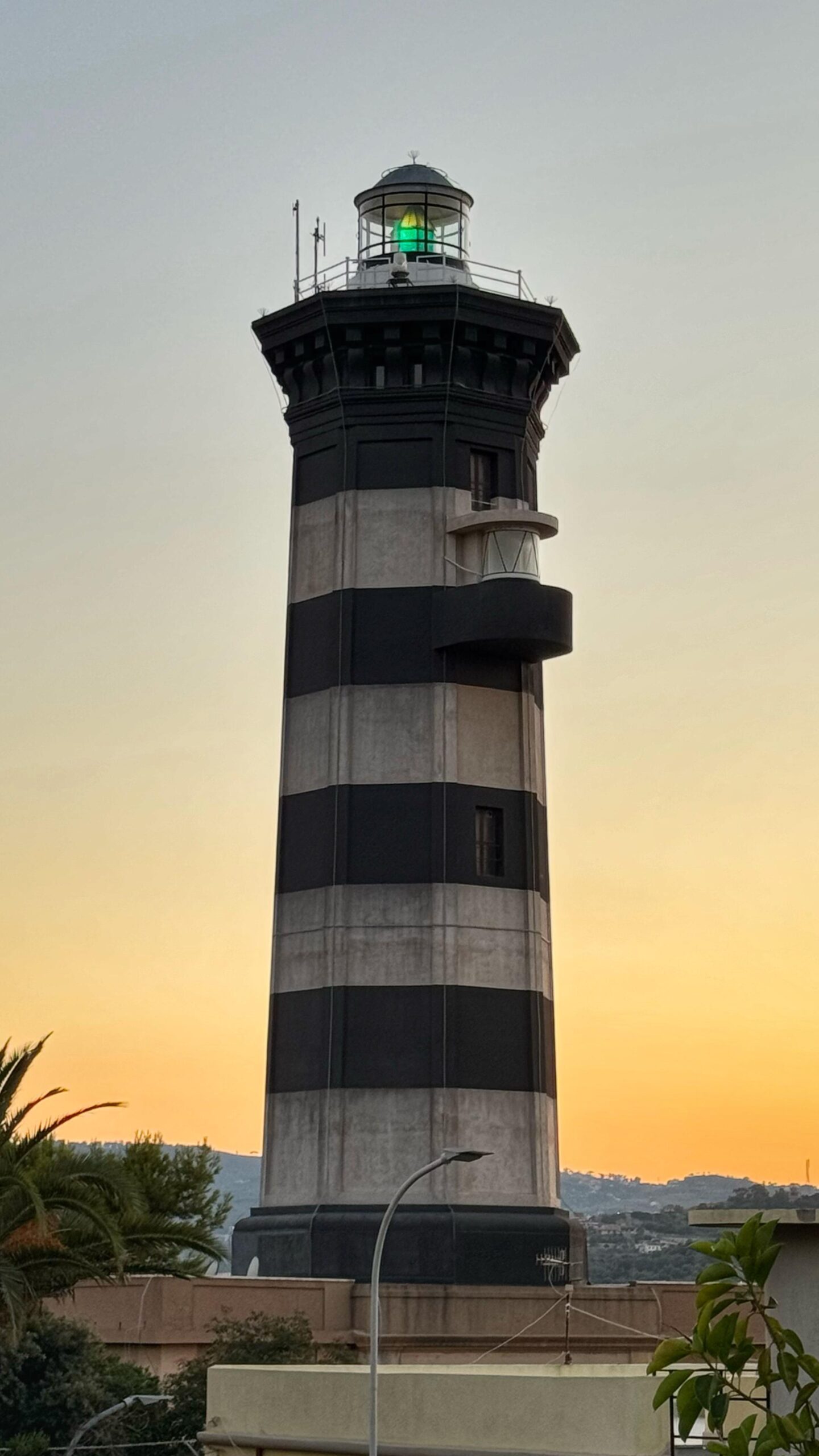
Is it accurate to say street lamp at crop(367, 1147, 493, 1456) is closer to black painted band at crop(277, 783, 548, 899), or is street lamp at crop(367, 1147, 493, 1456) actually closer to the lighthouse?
the lighthouse

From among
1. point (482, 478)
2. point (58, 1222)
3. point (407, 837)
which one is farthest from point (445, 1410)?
point (482, 478)

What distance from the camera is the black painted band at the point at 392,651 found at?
163ft

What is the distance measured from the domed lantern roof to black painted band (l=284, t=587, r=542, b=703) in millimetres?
10633

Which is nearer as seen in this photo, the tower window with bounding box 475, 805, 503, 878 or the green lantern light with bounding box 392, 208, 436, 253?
the tower window with bounding box 475, 805, 503, 878

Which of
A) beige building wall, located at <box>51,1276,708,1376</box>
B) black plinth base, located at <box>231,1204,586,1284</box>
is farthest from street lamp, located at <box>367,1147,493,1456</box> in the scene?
black plinth base, located at <box>231,1204,586,1284</box>

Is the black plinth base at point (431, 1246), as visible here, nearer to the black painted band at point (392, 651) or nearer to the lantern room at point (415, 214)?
the black painted band at point (392, 651)

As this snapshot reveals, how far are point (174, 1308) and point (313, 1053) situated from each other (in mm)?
6559

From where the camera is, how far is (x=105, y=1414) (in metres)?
37.7

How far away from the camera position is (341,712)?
4962 centimetres

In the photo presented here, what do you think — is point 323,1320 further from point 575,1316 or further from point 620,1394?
point 620,1394

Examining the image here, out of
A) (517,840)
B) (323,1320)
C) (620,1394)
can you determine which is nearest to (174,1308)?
(323,1320)

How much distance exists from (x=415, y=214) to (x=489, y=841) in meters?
17.3

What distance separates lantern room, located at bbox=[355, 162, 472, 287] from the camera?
182 ft

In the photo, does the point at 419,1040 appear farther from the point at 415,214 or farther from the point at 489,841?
the point at 415,214
